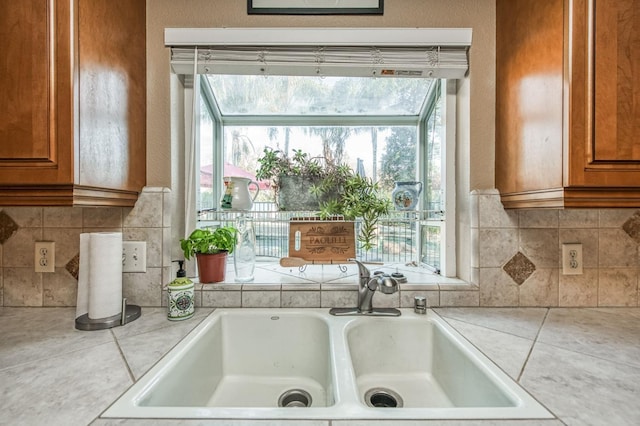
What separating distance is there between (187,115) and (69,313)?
870 mm

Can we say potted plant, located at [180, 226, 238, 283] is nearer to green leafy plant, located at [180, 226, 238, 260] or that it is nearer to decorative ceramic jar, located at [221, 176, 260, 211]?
green leafy plant, located at [180, 226, 238, 260]

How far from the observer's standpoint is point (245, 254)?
1171 mm

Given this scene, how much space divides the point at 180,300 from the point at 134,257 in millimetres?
287

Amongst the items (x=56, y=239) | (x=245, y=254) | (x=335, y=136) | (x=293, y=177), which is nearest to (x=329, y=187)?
(x=293, y=177)

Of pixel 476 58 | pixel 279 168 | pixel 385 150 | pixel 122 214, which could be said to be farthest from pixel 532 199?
pixel 122 214

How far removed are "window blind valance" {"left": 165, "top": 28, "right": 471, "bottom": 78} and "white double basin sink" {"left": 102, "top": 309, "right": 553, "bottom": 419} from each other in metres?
0.94

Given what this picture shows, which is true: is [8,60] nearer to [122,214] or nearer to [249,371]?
[122,214]

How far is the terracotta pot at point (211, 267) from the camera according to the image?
107 cm

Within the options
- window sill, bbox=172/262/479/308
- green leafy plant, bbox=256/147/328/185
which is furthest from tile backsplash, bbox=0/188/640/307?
green leafy plant, bbox=256/147/328/185

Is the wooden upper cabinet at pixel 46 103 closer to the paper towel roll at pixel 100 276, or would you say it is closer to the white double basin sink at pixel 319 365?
the paper towel roll at pixel 100 276

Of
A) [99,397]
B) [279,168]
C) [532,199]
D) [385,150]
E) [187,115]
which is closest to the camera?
[99,397]

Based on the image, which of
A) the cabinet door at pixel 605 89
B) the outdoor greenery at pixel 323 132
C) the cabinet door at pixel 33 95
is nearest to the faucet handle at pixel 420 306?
the outdoor greenery at pixel 323 132

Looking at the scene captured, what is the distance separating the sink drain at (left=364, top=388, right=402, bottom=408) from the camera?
0.87 m

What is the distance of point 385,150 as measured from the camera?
1470 mm
